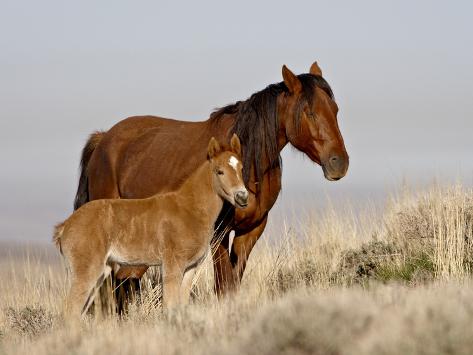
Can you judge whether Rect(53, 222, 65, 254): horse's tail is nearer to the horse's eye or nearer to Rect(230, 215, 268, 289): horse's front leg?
Rect(230, 215, 268, 289): horse's front leg

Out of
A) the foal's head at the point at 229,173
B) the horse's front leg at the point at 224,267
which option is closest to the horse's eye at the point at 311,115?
the foal's head at the point at 229,173

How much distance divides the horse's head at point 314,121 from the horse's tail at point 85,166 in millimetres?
3508

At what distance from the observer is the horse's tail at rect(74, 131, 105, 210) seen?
11.9m

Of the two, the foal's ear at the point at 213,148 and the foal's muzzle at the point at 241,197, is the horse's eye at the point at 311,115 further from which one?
the foal's muzzle at the point at 241,197

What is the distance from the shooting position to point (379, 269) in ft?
36.4

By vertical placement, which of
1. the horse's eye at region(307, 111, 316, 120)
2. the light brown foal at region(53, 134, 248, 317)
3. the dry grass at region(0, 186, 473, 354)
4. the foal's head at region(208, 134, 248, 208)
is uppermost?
the horse's eye at region(307, 111, 316, 120)

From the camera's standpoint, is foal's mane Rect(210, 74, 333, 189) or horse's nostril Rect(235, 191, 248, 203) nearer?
horse's nostril Rect(235, 191, 248, 203)

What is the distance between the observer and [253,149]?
949 cm

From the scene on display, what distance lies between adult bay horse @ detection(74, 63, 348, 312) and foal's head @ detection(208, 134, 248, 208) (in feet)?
2.12

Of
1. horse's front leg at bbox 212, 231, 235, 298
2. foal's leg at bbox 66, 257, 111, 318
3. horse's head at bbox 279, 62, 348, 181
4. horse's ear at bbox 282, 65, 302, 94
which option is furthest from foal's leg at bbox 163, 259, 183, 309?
horse's ear at bbox 282, 65, 302, 94

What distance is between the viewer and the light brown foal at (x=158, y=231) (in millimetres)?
8336

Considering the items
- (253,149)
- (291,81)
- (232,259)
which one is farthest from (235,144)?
(232,259)

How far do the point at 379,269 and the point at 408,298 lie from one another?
4159 mm

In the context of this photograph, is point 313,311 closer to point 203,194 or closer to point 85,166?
point 203,194
